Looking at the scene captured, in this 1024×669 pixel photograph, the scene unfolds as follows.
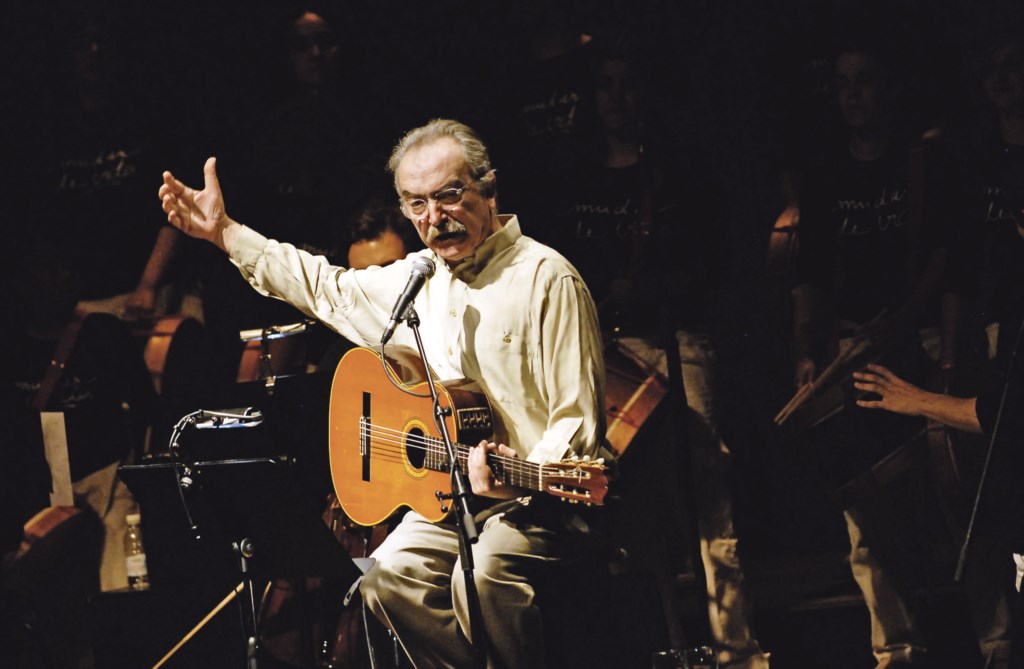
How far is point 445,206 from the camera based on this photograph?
4.15 meters

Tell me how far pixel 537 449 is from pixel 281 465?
827 millimetres

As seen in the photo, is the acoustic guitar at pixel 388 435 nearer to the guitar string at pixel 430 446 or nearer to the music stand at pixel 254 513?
the guitar string at pixel 430 446

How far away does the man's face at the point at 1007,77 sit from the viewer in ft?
17.1

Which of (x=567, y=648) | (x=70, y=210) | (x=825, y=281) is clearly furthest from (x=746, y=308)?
(x=70, y=210)

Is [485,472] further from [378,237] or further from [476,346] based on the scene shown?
[378,237]

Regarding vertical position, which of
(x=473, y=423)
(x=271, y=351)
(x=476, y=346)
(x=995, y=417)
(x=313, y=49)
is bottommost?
(x=995, y=417)

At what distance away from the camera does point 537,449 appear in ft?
12.5

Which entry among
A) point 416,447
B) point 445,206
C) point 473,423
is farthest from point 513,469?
point 445,206

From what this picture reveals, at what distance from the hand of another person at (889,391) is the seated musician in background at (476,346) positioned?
1.50 m

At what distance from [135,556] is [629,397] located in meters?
2.56

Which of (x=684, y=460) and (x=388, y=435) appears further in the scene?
(x=684, y=460)

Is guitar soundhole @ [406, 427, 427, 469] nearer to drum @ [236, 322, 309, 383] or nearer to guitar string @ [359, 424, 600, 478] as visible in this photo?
guitar string @ [359, 424, 600, 478]

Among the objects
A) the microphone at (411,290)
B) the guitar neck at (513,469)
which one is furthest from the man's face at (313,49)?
the guitar neck at (513,469)

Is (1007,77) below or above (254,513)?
above
